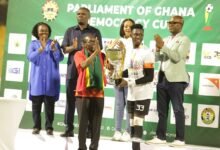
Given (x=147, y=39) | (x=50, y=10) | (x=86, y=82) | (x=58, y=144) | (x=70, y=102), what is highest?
(x=50, y=10)

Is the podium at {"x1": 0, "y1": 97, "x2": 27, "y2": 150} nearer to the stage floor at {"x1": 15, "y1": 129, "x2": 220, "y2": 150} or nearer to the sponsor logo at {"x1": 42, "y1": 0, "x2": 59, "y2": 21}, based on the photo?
the stage floor at {"x1": 15, "y1": 129, "x2": 220, "y2": 150}

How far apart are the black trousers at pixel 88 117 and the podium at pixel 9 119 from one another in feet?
3.95

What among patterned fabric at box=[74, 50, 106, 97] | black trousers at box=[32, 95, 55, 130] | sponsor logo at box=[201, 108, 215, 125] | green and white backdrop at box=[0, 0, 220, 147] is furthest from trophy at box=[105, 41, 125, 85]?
sponsor logo at box=[201, 108, 215, 125]

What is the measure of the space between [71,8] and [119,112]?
1.70 metres

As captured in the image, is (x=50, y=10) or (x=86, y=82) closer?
(x=86, y=82)

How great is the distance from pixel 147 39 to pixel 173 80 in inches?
42.9

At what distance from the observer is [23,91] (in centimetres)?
600

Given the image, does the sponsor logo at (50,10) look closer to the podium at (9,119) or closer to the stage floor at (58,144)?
the stage floor at (58,144)

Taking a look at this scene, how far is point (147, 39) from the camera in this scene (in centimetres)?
566

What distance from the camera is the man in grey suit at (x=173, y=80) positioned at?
4.68 metres

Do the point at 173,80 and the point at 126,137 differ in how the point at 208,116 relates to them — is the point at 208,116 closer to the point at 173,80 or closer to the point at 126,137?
the point at 173,80

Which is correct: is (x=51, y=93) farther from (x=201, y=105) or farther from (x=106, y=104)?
(x=201, y=105)

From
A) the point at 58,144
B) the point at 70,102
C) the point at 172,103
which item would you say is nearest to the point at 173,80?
the point at 172,103

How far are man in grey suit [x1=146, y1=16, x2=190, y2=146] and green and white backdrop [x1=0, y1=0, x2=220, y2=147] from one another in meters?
0.73
